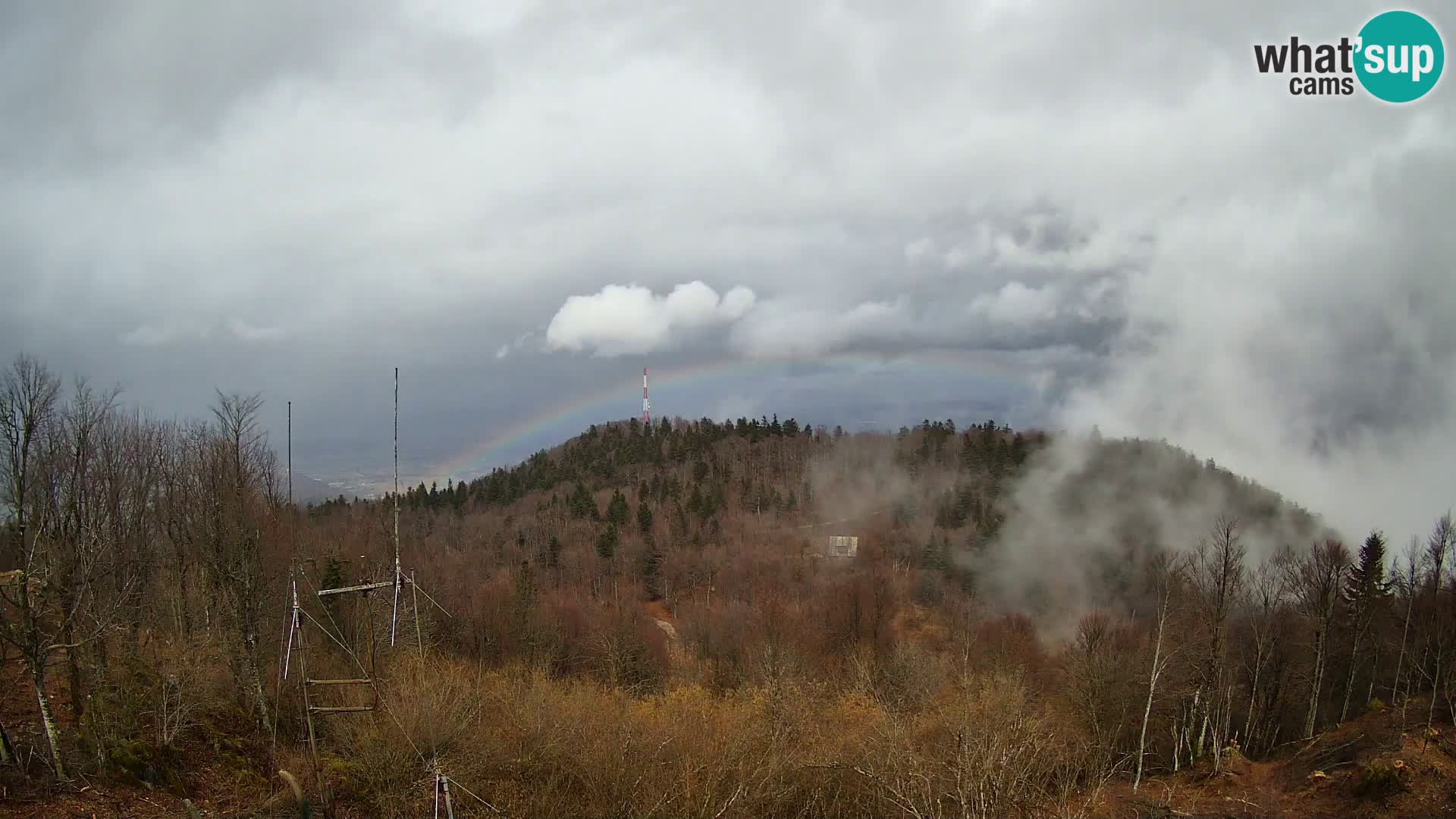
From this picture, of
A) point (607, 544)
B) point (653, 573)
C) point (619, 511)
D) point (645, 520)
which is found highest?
point (619, 511)

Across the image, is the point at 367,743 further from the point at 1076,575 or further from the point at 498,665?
the point at 1076,575

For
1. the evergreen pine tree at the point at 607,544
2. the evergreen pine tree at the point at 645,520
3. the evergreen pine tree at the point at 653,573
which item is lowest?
the evergreen pine tree at the point at 653,573

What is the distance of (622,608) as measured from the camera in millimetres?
68438

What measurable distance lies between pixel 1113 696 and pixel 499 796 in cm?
3520

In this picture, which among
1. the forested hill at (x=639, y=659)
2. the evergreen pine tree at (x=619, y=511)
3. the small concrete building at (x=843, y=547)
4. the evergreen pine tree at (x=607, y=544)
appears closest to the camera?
the forested hill at (x=639, y=659)

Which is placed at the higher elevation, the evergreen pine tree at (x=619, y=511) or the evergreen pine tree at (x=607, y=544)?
the evergreen pine tree at (x=619, y=511)

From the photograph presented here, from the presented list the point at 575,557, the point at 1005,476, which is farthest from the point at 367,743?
the point at 1005,476

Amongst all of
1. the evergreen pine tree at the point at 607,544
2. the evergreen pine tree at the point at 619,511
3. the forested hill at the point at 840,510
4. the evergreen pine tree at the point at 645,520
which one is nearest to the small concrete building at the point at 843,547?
the forested hill at the point at 840,510

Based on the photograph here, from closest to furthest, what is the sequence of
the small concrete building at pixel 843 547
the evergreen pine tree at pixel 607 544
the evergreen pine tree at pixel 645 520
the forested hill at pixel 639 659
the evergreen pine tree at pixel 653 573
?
the forested hill at pixel 639 659 < the evergreen pine tree at pixel 653 573 < the evergreen pine tree at pixel 607 544 < the evergreen pine tree at pixel 645 520 < the small concrete building at pixel 843 547

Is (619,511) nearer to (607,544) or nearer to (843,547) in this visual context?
(607,544)

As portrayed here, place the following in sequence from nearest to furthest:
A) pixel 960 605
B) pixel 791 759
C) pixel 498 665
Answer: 1. pixel 791 759
2. pixel 498 665
3. pixel 960 605

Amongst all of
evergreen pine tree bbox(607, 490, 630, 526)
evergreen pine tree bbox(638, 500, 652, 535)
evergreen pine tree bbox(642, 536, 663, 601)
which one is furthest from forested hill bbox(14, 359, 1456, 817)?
evergreen pine tree bbox(607, 490, 630, 526)

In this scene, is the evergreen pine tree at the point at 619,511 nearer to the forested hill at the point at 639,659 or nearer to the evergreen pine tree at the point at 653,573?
the forested hill at the point at 639,659

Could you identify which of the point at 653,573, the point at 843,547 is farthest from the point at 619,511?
the point at 843,547
